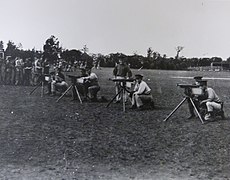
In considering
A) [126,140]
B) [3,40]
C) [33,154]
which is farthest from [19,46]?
[126,140]

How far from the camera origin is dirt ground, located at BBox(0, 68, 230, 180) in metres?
3.83

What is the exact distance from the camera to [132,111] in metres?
5.73

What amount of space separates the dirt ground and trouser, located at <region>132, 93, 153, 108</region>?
338mm

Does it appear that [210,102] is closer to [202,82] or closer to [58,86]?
[202,82]

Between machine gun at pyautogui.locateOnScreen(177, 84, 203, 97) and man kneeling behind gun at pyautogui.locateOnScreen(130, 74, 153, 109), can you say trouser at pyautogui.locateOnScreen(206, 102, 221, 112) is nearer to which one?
machine gun at pyautogui.locateOnScreen(177, 84, 203, 97)

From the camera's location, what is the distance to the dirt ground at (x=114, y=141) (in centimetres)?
383

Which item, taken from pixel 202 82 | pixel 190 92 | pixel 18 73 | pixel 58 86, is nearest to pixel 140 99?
pixel 190 92

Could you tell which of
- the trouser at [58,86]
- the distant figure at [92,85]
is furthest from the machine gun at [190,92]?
the trouser at [58,86]

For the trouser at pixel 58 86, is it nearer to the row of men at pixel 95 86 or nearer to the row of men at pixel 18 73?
the row of men at pixel 95 86

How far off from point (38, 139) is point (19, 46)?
141 centimetres

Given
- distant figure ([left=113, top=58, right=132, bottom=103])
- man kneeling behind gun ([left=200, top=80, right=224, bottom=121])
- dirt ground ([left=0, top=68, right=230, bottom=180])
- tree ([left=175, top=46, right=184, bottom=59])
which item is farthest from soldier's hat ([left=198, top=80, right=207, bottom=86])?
distant figure ([left=113, top=58, right=132, bottom=103])

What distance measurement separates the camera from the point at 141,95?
6070mm

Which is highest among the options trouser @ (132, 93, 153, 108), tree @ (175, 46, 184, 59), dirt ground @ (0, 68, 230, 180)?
tree @ (175, 46, 184, 59)

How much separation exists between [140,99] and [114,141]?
5.81 ft
